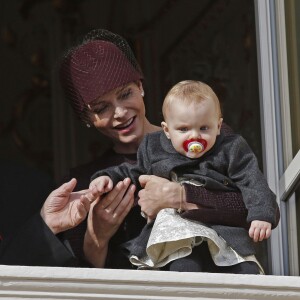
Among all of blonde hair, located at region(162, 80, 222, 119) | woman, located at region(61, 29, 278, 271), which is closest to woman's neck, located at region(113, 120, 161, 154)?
woman, located at region(61, 29, 278, 271)

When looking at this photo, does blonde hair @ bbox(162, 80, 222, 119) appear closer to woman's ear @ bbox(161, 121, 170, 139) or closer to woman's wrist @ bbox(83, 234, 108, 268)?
woman's ear @ bbox(161, 121, 170, 139)

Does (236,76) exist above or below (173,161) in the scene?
below

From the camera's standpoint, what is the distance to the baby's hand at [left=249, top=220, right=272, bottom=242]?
5770 millimetres

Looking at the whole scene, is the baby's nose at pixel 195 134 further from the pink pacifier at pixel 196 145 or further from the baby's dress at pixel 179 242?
the baby's dress at pixel 179 242

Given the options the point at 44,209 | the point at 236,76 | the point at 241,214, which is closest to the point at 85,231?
the point at 44,209

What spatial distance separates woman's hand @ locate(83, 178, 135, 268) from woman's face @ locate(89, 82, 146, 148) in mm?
244

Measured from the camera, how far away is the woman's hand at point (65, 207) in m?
5.95

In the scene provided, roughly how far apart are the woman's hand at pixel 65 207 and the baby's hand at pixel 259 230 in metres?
0.48

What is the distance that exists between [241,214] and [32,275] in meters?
0.59

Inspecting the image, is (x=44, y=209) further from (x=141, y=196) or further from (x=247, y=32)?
(x=247, y=32)

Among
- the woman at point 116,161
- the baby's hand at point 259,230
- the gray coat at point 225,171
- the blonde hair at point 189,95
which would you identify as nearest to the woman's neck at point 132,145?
the woman at point 116,161

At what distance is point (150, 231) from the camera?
594 cm

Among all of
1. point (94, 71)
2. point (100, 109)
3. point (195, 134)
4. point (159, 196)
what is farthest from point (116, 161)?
point (195, 134)

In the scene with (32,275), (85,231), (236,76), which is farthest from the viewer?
(236,76)
